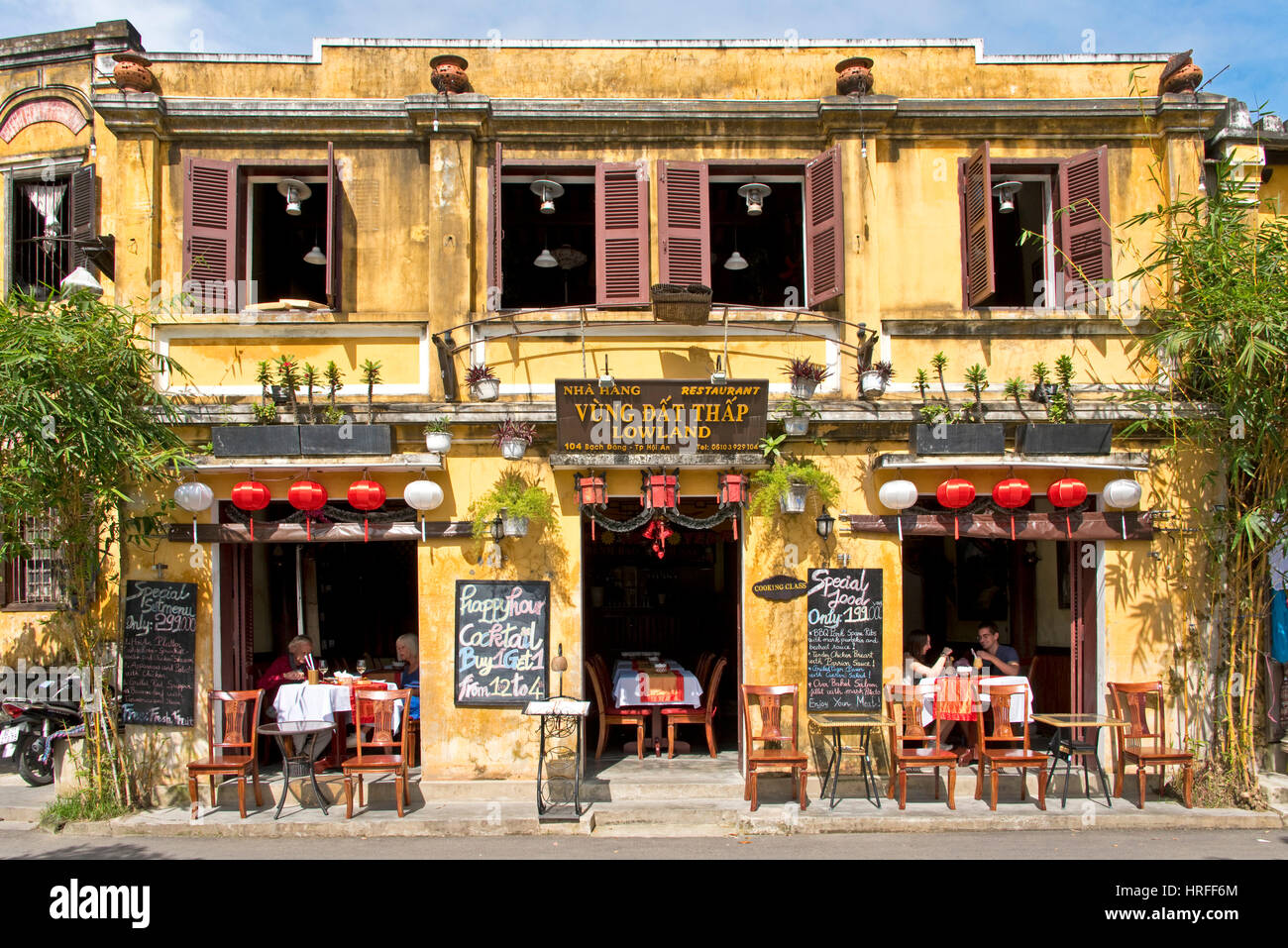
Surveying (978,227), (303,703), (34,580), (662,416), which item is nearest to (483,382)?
(662,416)

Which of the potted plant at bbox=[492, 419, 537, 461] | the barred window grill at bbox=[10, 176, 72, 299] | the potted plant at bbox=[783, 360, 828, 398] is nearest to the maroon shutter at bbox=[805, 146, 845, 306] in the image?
the potted plant at bbox=[783, 360, 828, 398]

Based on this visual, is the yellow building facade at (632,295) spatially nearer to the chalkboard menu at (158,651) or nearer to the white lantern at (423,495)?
Result: the chalkboard menu at (158,651)

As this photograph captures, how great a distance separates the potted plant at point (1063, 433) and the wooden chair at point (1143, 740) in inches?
97.1

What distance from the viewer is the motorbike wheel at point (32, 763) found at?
34.5 feet

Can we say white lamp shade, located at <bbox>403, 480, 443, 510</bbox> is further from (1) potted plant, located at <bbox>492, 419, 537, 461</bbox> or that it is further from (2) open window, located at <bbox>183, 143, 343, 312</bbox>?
(2) open window, located at <bbox>183, 143, 343, 312</bbox>

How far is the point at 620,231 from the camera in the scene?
1040 centimetres

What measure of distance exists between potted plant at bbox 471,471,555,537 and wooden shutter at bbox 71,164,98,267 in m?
5.49

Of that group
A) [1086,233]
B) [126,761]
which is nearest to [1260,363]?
[1086,233]

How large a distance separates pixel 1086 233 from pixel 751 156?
376cm

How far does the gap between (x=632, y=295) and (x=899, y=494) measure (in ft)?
11.5

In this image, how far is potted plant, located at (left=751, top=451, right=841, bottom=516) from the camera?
9773mm

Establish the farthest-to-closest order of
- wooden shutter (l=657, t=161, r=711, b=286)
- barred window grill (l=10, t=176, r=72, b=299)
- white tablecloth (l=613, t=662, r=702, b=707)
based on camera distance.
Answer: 1. barred window grill (l=10, t=176, r=72, b=299)
2. white tablecloth (l=613, t=662, r=702, b=707)
3. wooden shutter (l=657, t=161, r=711, b=286)

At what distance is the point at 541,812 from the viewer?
29.7 feet

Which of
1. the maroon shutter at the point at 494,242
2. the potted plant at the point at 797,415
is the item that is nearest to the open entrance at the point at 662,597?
the potted plant at the point at 797,415
